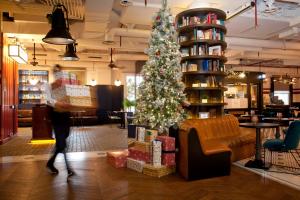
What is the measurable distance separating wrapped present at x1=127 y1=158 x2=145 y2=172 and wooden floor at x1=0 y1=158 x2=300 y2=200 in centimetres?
11

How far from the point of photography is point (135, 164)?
475cm

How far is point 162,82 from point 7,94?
18.9 feet

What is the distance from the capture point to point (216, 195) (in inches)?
138

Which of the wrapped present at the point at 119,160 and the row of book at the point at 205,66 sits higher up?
the row of book at the point at 205,66

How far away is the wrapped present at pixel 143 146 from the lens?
4.59 metres

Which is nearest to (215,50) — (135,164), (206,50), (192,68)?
(206,50)

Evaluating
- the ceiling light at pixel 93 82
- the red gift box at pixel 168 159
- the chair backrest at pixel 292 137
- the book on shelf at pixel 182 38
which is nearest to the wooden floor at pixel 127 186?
the red gift box at pixel 168 159

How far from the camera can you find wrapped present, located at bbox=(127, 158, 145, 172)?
15.2 feet

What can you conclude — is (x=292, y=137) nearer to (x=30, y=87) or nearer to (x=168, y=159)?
(x=168, y=159)

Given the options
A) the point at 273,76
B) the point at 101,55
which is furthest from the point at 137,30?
the point at 273,76

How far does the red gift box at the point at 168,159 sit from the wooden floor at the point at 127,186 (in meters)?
0.23

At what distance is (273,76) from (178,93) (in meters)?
17.9

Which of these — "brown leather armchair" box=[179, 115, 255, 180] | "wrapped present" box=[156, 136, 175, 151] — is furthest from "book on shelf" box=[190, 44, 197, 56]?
"wrapped present" box=[156, 136, 175, 151]

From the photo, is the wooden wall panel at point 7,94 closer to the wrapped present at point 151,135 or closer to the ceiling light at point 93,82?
the wrapped present at point 151,135
